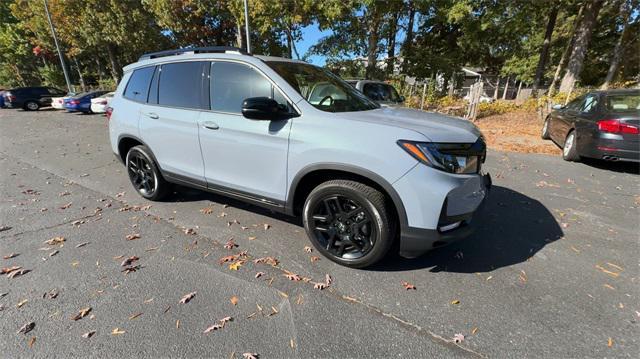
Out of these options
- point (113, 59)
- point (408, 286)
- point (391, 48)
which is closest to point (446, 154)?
point (408, 286)

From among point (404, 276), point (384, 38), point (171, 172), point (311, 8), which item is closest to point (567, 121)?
point (404, 276)

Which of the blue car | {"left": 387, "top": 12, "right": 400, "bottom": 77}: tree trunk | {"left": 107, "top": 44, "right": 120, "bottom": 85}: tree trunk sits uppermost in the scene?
{"left": 387, "top": 12, "right": 400, "bottom": 77}: tree trunk

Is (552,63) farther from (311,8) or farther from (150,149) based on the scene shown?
(150,149)

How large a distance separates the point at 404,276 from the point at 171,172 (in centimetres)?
299

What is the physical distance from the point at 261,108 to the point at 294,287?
1.53 m

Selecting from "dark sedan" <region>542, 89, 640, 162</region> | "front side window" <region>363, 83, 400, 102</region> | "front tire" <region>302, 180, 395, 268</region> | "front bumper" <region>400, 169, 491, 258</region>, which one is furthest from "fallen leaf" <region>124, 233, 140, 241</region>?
"dark sedan" <region>542, 89, 640, 162</region>

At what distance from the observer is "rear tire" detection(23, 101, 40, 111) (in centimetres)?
2131

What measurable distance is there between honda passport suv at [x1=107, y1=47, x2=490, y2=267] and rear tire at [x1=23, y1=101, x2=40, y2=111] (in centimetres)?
2522

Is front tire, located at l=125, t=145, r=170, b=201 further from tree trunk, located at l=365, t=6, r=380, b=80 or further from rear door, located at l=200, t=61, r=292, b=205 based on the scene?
tree trunk, located at l=365, t=6, r=380, b=80

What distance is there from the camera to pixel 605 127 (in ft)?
17.6

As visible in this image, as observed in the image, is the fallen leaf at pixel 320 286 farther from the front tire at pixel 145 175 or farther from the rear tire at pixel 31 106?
the rear tire at pixel 31 106

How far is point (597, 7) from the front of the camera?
13617 millimetres

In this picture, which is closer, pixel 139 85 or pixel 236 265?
pixel 236 265

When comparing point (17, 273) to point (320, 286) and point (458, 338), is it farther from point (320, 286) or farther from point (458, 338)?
point (458, 338)
